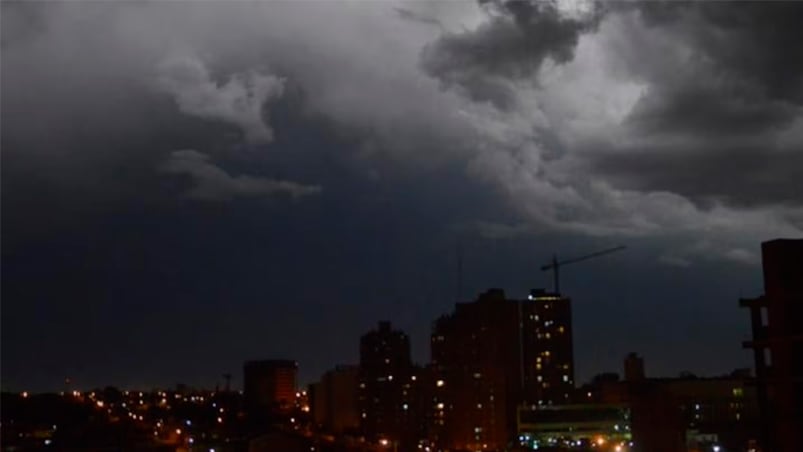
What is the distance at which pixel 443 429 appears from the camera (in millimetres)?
71188

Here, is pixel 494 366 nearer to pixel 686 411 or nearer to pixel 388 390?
pixel 388 390

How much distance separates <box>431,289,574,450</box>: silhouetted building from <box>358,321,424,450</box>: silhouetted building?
106 inches

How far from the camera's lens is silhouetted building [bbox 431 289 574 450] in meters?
70.5

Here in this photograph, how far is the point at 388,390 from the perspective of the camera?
86625 mm

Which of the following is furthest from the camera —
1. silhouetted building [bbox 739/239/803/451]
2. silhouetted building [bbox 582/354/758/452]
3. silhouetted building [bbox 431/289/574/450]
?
silhouetted building [bbox 431/289/574/450]

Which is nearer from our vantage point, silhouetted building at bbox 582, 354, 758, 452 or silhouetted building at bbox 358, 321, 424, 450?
silhouetted building at bbox 582, 354, 758, 452

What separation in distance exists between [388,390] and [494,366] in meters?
13.0

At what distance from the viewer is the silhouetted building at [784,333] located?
8.90 meters

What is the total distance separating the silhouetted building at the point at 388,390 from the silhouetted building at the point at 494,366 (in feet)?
8.80

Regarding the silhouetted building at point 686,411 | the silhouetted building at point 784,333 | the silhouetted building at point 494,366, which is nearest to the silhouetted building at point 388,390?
the silhouetted building at point 494,366

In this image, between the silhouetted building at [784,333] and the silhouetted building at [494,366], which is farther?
the silhouetted building at [494,366]

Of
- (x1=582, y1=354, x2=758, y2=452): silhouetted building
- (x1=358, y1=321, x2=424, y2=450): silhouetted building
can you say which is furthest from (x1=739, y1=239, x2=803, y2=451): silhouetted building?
(x1=358, y1=321, x2=424, y2=450): silhouetted building

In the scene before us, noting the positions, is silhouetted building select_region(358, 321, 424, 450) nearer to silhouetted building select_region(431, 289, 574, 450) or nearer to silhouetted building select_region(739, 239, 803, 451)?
silhouetted building select_region(431, 289, 574, 450)

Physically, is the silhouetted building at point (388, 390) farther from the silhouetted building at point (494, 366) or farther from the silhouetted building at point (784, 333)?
the silhouetted building at point (784, 333)
